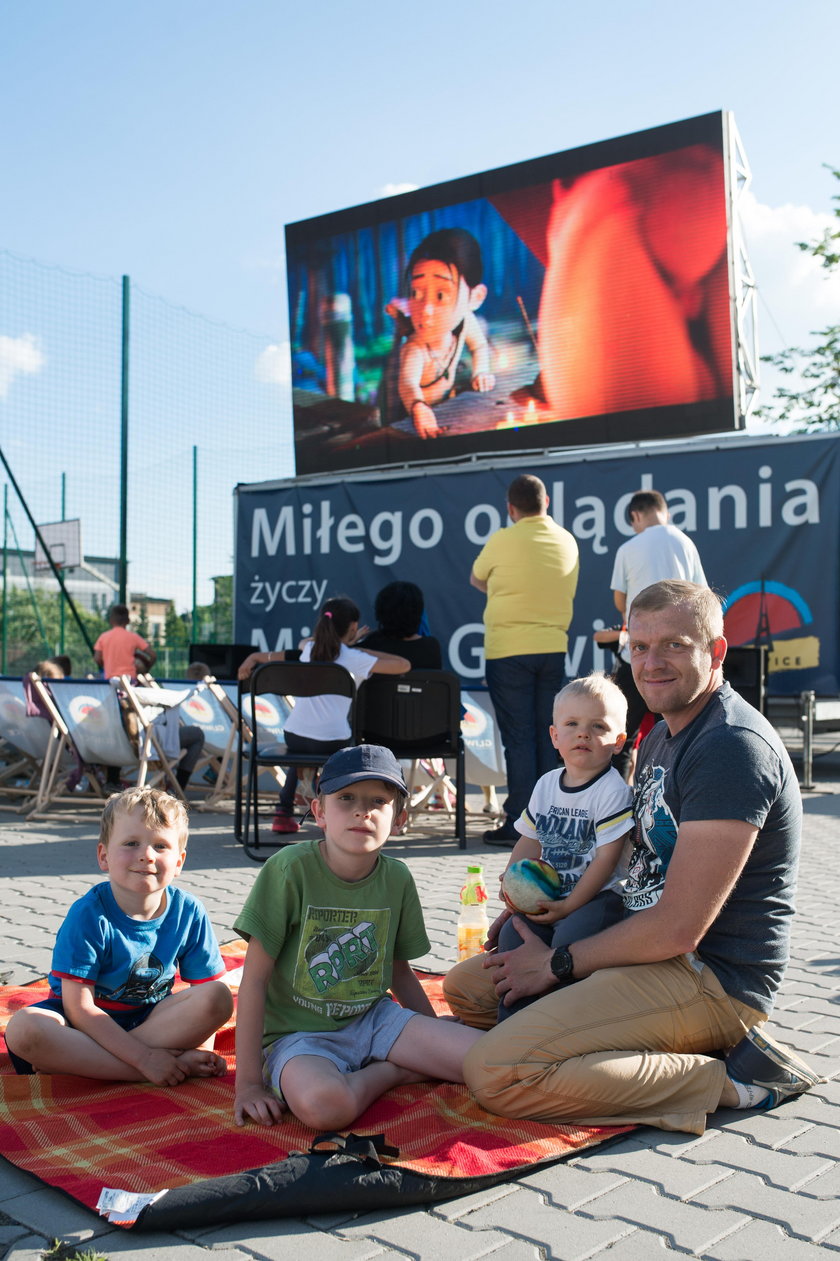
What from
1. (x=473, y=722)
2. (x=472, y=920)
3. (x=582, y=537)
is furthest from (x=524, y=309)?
(x=472, y=920)

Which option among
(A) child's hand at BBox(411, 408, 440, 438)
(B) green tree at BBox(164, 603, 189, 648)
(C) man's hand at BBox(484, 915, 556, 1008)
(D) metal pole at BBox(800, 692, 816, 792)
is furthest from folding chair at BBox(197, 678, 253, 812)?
(B) green tree at BBox(164, 603, 189, 648)

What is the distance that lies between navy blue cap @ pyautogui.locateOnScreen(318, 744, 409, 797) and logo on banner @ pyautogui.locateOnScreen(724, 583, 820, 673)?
7909 mm

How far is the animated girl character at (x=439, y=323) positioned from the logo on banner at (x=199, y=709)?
635 cm

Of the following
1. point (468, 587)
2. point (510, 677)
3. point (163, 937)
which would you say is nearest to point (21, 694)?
point (510, 677)

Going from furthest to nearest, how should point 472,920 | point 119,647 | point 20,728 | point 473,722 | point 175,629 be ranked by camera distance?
point 175,629, point 119,647, point 20,728, point 473,722, point 472,920

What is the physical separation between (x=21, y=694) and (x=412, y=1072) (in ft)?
21.9

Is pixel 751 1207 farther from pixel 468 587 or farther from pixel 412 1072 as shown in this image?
pixel 468 587

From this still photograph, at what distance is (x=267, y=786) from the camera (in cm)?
955

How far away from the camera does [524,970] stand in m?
2.88

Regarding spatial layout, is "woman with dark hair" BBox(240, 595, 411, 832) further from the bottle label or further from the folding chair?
the bottle label

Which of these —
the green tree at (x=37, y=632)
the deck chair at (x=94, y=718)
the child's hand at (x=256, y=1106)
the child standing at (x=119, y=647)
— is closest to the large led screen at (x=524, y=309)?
the green tree at (x=37, y=632)

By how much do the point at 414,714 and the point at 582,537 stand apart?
524cm

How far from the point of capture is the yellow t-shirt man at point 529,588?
667 centimetres

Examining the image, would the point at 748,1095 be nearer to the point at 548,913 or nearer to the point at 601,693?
the point at 548,913
